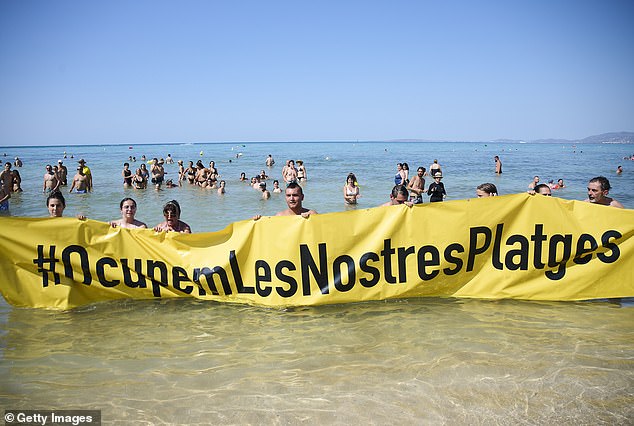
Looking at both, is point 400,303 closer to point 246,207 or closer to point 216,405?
point 216,405

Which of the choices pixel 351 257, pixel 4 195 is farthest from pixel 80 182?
pixel 351 257

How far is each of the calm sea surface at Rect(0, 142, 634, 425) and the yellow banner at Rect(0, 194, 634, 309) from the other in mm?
316

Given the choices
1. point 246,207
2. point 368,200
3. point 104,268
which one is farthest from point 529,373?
point 368,200

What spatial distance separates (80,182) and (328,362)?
2107cm

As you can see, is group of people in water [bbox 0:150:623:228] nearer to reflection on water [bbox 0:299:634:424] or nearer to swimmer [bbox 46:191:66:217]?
swimmer [bbox 46:191:66:217]

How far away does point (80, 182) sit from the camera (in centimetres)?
2136

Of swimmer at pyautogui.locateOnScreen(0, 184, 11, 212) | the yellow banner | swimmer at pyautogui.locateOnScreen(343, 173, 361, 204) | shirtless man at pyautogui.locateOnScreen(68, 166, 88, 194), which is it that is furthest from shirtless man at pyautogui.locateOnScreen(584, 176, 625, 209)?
shirtless man at pyautogui.locateOnScreen(68, 166, 88, 194)

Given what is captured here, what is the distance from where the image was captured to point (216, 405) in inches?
145

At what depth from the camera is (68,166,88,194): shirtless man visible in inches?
836

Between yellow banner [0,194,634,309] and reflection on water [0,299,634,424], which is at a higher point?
yellow banner [0,194,634,309]

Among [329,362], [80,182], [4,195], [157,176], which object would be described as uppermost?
[157,176]

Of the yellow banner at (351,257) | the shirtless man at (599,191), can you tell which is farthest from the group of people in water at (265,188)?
the yellow banner at (351,257)

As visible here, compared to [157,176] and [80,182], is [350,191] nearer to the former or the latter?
[157,176]

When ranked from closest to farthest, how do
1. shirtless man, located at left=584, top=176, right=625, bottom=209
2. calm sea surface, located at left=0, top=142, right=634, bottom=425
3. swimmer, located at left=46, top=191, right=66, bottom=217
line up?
calm sea surface, located at left=0, top=142, right=634, bottom=425
swimmer, located at left=46, top=191, right=66, bottom=217
shirtless man, located at left=584, top=176, right=625, bottom=209
